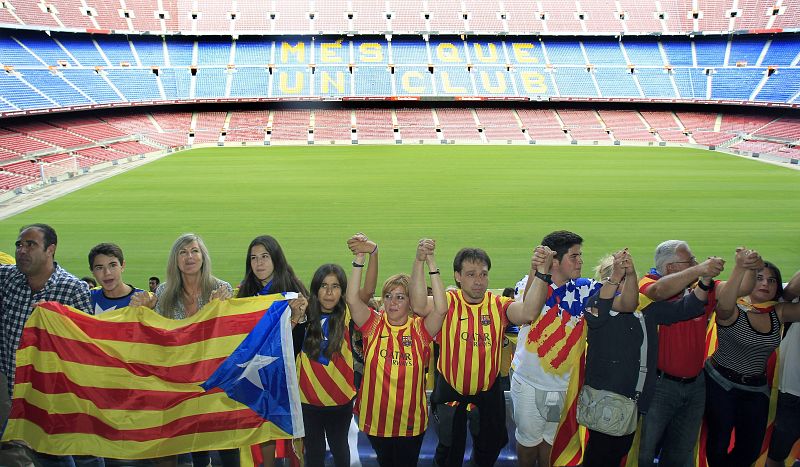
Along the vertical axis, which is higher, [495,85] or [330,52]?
[330,52]

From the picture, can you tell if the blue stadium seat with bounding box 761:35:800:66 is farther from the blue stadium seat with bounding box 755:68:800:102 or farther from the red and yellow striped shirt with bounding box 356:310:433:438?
the red and yellow striped shirt with bounding box 356:310:433:438

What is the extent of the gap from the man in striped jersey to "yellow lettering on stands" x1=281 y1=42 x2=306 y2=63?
44990 mm

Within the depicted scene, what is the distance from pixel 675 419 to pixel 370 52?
46.3 m

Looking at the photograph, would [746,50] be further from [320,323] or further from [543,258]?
[320,323]

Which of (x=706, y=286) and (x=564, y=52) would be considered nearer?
(x=706, y=286)

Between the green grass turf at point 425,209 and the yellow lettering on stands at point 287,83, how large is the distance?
50.9ft

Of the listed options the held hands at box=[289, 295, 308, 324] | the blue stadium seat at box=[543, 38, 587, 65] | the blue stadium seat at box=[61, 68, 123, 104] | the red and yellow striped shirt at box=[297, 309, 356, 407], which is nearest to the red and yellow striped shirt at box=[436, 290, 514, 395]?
the red and yellow striped shirt at box=[297, 309, 356, 407]

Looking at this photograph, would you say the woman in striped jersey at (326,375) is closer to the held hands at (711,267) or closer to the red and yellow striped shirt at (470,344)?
the red and yellow striped shirt at (470,344)

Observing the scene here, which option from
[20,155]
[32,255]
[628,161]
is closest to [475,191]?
[628,161]

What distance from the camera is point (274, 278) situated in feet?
14.0

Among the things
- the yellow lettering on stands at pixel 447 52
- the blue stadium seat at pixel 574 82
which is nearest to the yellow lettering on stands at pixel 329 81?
the yellow lettering on stands at pixel 447 52

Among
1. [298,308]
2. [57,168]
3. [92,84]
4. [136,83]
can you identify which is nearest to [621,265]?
[298,308]

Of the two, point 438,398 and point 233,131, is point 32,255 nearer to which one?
point 438,398

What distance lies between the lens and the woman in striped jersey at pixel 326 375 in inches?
156
